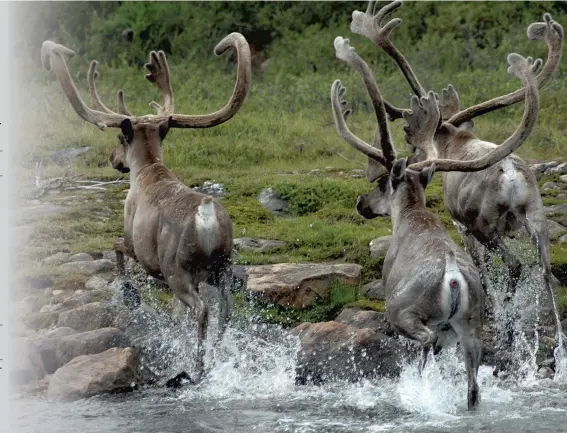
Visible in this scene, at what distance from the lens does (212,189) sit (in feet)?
48.0

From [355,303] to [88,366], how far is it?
2.72 metres

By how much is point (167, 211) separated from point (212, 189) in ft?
15.9

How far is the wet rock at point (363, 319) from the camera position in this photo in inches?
410

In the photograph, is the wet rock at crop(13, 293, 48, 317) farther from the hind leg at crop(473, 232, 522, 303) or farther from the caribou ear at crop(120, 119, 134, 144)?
the hind leg at crop(473, 232, 522, 303)

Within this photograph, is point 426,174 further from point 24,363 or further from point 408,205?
point 24,363

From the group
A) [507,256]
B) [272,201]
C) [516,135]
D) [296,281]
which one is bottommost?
[296,281]

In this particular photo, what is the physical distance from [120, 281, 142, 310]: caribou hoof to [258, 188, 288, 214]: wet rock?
135 inches

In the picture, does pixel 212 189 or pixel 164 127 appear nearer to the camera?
pixel 164 127

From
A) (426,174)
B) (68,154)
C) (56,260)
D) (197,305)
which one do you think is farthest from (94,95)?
(68,154)

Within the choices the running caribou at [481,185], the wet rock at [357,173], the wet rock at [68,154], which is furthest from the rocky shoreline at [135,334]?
the wet rock at [68,154]

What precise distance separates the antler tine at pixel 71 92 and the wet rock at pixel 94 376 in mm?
2406

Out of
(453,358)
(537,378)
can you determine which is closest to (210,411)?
(453,358)

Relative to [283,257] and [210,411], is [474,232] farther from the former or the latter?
[210,411]

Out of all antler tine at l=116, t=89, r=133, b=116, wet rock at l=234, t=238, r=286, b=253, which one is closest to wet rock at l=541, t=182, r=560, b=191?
wet rock at l=234, t=238, r=286, b=253
